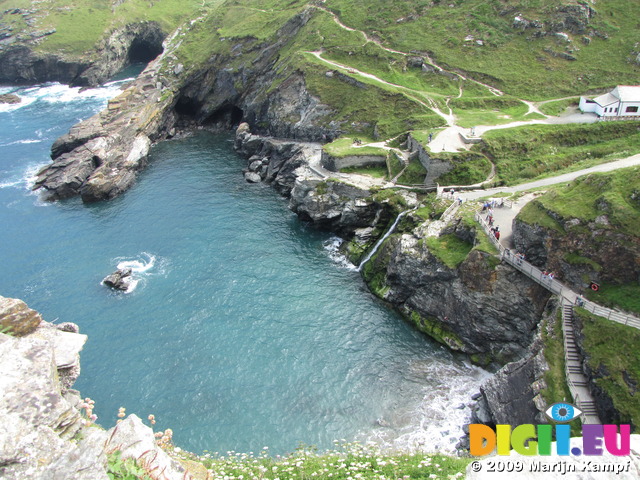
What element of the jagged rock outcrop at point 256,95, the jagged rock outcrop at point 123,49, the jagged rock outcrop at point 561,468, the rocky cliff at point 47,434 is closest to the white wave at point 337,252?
the jagged rock outcrop at point 256,95

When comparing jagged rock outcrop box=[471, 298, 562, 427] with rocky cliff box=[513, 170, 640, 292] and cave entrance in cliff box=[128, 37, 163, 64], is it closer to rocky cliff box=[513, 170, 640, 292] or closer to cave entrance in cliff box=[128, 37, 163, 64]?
rocky cliff box=[513, 170, 640, 292]

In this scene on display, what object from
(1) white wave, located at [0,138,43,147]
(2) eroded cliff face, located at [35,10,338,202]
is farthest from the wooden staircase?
(1) white wave, located at [0,138,43,147]

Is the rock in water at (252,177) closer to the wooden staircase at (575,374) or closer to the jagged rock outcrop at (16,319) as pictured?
the wooden staircase at (575,374)

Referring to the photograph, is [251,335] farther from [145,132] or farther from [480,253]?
[145,132]

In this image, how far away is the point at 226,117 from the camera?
121000 millimetres

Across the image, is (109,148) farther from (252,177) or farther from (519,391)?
(519,391)

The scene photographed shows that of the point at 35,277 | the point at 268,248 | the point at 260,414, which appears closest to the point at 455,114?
the point at 268,248

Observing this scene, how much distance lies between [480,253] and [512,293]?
5.23m

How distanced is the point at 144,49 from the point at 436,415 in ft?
573

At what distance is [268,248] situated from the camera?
70.1 meters

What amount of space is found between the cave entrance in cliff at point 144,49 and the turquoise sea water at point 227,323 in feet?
331

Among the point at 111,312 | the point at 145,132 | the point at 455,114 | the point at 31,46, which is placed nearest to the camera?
the point at 111,312

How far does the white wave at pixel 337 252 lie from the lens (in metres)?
66.1

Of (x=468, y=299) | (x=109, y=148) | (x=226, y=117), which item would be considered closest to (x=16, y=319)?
(x=468, y=299)
